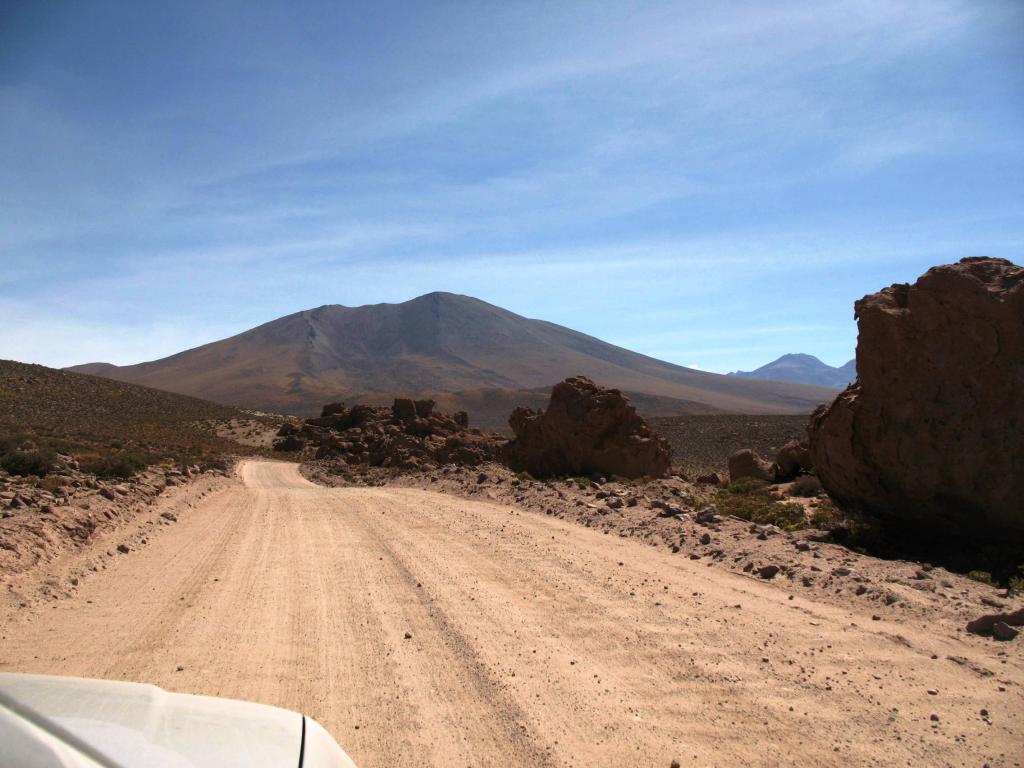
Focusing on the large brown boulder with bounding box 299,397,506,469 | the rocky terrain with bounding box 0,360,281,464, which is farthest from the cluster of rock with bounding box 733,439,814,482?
the rocky terrain with bounding box 0,360,281,464

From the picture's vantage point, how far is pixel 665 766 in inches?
178

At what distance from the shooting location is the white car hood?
2174 millimetres

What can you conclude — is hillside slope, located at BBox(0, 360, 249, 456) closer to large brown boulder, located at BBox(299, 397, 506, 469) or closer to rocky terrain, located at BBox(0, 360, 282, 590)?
rocky terrain, located at BBox(0, 360, 282, 590)

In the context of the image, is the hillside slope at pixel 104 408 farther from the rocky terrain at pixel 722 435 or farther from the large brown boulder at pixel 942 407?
the large brown boulder at pixel 942 407

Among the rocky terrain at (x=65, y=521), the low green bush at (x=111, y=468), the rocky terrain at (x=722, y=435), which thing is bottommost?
the rocky terrain at (x=722, y=435)

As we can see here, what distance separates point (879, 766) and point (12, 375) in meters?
76.4

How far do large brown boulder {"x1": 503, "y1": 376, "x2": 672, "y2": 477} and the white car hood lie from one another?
21.1 meters

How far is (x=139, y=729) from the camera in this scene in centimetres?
242

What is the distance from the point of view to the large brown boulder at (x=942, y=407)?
442 inches

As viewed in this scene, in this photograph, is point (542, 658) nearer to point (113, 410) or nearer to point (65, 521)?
point (65, 521)

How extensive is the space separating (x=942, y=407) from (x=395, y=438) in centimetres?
3214

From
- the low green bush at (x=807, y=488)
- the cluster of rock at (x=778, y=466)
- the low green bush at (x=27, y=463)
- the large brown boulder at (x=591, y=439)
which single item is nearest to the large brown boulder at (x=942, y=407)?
the low green bush at (x=807, y=488)

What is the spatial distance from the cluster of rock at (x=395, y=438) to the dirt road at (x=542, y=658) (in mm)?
22484

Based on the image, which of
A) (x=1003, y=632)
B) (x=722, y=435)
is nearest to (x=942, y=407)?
(x=1003, y=632)
